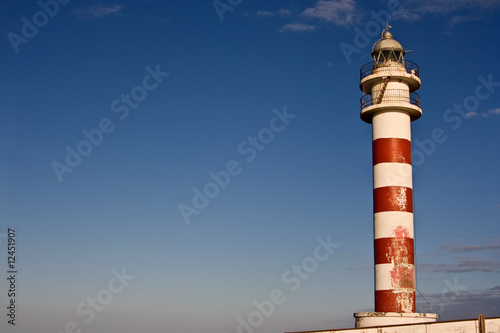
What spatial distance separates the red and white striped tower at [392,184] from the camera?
91.6 feet

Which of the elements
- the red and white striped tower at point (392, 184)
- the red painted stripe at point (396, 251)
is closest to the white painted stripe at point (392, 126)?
the red and white striped tower at point (392, 184)

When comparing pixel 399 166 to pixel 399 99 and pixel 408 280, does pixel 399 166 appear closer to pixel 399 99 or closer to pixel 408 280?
pixel 399 99

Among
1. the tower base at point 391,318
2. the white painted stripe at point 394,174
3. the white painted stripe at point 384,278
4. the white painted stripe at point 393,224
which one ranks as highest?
the white painted stripe at point 394,174

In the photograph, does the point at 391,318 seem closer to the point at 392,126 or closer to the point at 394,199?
the point at 394,199

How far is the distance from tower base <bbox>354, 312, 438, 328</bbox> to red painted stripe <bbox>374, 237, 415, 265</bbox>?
2.52 meters

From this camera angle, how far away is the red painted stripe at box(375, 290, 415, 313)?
27750mm

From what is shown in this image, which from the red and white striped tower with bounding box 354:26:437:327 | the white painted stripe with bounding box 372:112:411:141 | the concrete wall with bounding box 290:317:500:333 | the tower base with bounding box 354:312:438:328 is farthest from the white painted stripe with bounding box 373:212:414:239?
Answer: the concrete wall with bounding box 290:317:500:333

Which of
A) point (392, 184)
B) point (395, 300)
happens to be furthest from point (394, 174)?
point (395, 300)

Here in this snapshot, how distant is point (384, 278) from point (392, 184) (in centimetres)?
450

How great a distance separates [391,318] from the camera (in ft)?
89.3

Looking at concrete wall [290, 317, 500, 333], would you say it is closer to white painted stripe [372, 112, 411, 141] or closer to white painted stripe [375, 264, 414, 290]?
white painted stripe [375, 264, 414, 290]

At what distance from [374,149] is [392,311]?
7910mm

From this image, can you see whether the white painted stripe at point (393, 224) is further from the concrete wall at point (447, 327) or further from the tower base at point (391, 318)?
the concrete wall at point (447, 327)

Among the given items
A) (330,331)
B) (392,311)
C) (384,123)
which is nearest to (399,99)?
(384,123)
